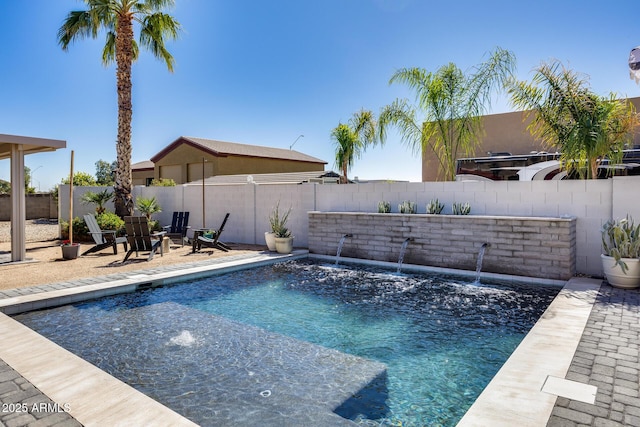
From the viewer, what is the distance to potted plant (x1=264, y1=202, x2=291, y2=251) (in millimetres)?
11222

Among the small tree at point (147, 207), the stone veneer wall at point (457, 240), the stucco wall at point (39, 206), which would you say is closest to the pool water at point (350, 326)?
the stone veneer wall at point (457, 240)

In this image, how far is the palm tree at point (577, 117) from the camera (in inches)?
A: 317

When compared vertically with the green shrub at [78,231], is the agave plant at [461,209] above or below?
above

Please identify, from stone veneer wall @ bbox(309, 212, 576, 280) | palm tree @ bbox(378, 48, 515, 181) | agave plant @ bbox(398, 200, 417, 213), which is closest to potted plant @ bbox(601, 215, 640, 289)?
stone veneer wall @ bbox(309, 212, 576, 280)

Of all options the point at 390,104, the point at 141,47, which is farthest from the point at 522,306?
the point at 141,47

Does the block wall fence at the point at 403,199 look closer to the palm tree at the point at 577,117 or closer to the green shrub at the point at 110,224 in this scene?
the palm tree at the point at 577,117

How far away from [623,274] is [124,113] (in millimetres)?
15496

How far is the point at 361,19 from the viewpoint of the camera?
43.2 ft

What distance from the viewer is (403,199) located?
10367mm

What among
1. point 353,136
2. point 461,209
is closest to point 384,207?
point 461,209

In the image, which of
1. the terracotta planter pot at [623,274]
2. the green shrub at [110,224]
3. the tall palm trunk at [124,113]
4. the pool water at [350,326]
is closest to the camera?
the pool water at [350,326]

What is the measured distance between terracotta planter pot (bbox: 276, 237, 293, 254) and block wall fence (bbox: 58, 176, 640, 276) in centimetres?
124

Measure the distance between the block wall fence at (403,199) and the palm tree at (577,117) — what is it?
3.04 feet

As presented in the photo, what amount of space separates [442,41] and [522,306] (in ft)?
29.6
